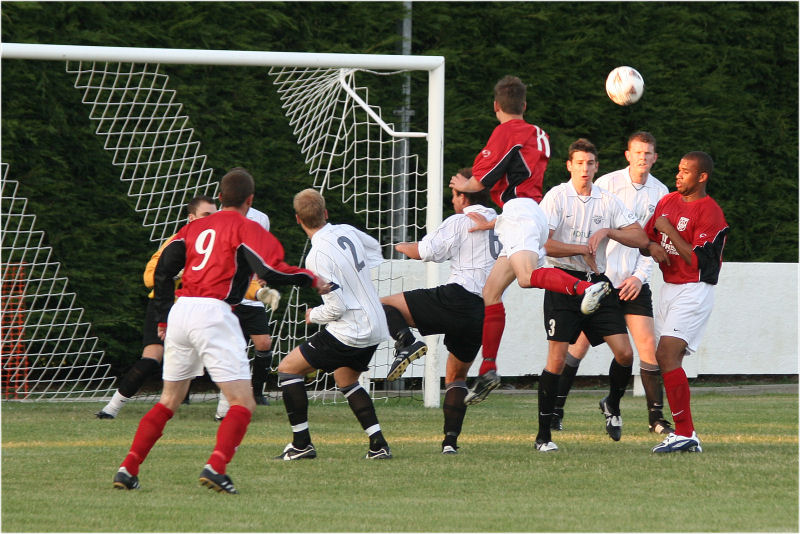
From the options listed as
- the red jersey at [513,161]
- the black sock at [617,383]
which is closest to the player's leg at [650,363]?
the black sock at [617,383]

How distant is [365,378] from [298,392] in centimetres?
420

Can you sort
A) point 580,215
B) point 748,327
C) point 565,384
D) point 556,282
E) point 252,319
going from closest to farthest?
1. point 556,282
2. point 580,215
3. point 565,384
4. point 252,319
5. point 748,327

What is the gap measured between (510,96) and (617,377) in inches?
103

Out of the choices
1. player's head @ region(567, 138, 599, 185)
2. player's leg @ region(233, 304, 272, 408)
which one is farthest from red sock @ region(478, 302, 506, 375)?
player's leg @ region(233, 304, 272, 408)

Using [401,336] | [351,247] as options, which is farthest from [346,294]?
[401,336]

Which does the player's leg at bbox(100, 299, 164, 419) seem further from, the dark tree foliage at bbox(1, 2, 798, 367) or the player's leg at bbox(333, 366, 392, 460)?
the player's leg at bbox(333, 366, 392, 460)

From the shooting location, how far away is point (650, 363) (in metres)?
9.27

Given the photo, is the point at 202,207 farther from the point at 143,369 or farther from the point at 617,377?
the point at 617,377

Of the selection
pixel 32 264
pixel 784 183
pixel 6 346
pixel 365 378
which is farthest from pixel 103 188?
pixel 784 183

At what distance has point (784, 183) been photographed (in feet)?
53.7

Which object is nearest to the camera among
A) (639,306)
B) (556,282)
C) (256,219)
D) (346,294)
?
(556,282)

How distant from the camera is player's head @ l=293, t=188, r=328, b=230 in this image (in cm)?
789

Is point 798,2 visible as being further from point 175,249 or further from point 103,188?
point 175,249

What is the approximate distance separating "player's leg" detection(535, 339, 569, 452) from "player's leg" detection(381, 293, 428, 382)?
37.6 inches
